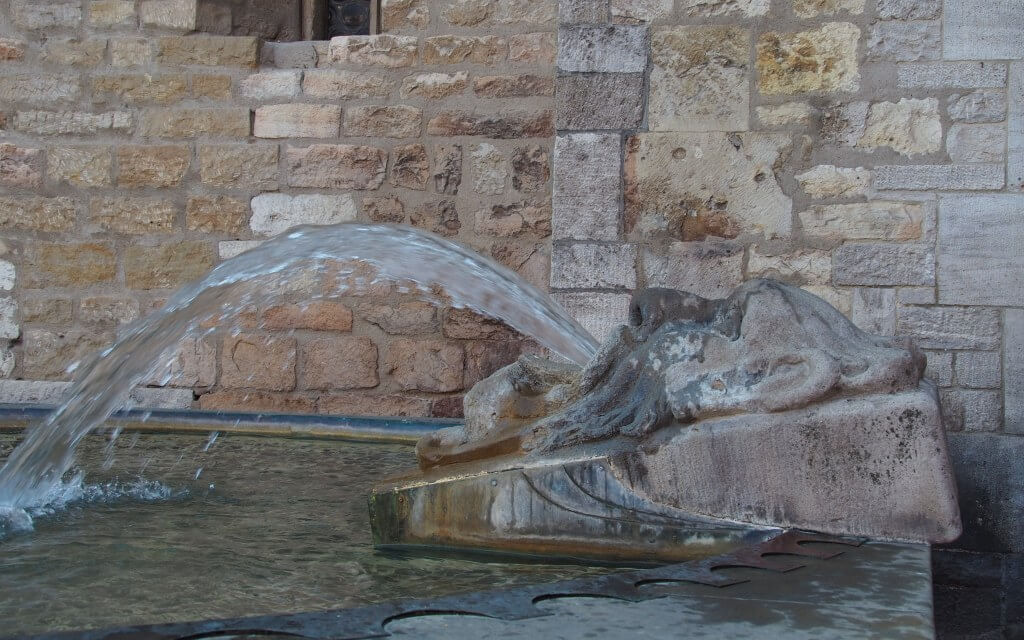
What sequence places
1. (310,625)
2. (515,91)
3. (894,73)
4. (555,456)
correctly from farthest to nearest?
1. (515,91)
2. (894,73)
3. (555,456)
4. (310,625)

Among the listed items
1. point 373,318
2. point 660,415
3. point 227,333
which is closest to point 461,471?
point 660,415

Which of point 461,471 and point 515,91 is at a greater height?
point 515,91

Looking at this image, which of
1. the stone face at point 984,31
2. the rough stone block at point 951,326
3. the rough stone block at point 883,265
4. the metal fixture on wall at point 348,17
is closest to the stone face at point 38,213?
the metal fixture on wall at point 348,17

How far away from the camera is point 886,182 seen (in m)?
3.52

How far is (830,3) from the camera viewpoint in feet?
11.6

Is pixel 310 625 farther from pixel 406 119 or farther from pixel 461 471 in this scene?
pixel 406 119

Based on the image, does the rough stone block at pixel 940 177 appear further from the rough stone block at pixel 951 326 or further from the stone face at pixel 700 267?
the stone face at pixel 700 267

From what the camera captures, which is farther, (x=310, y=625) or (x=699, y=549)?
(x=699, y=549)

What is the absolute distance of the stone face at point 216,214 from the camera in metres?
4.88

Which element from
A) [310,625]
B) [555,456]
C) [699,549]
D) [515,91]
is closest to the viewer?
[310,625]

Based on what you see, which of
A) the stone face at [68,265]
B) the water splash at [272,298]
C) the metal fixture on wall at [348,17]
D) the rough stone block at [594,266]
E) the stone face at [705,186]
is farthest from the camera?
the metal fixture on wall at [348,17]

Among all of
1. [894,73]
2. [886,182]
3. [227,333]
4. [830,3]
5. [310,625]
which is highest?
[830,3]

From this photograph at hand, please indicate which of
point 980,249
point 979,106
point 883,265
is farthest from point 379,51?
point 980,249

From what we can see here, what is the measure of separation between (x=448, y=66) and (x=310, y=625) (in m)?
3.69
